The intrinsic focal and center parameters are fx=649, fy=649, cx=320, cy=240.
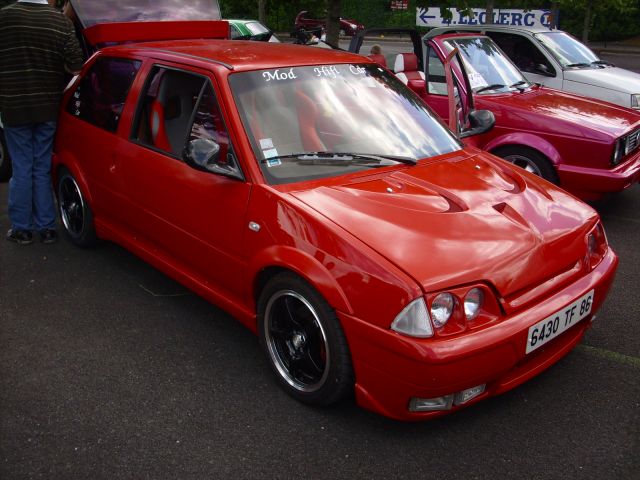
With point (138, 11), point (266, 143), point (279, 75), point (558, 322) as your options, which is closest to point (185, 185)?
point (266, 143)

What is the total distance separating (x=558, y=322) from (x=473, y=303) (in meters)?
0.49

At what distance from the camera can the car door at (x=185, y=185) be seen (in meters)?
3.37

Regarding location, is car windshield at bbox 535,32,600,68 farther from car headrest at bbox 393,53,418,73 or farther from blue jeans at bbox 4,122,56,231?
blue jeans at bbox 4,122,56,231

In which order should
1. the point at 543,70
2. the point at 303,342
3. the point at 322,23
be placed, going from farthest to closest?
1. the point at 322,23
2. the point at 543,70
3. the point at 303,342

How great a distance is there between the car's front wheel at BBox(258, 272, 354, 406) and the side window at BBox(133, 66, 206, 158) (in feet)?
3.88

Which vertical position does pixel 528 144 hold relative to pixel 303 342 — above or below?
above

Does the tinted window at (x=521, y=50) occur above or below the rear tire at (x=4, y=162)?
above

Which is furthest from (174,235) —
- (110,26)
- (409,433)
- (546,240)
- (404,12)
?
(404,12)

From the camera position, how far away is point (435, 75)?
22.4 ft

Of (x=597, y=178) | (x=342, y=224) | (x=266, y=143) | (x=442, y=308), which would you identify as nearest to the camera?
(x=442, y=308)

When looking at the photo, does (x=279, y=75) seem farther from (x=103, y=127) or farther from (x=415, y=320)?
(x=415, y=320)

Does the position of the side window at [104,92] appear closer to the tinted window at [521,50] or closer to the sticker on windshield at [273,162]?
the sticker on windshield at [273,162]

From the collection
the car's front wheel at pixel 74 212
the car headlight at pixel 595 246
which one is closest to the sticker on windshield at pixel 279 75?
the car headlight at pixel 595 246

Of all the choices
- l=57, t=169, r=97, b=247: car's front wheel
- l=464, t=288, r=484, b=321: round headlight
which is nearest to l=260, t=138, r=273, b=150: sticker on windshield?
l=464, t=288, r=484, b=321: round headlight
